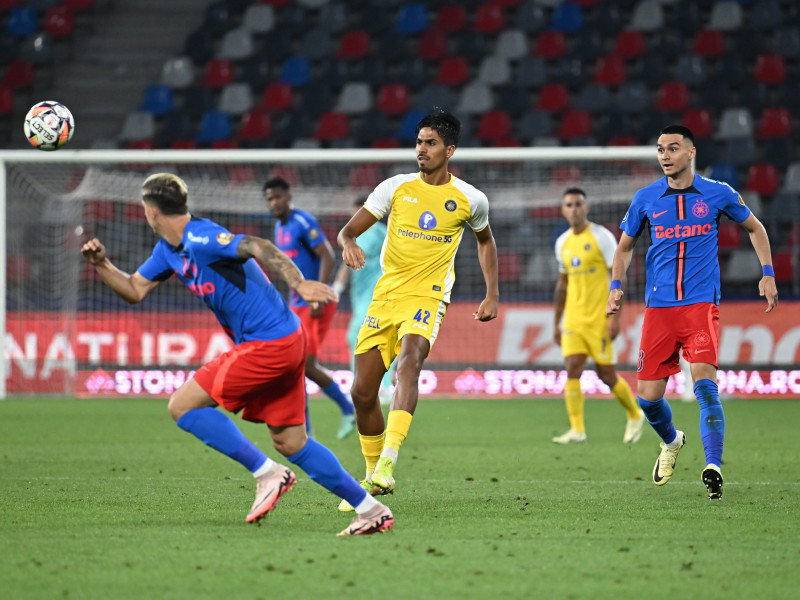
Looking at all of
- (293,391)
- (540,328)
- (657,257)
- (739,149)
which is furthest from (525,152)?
(293,391)

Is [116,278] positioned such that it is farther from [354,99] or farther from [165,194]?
[354,99]

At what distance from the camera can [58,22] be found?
2222 centimetres

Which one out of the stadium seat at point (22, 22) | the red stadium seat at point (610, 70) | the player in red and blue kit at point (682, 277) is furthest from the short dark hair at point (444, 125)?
the stadium seat at point (22, 22)

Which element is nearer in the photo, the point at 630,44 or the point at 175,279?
the point at 175,279

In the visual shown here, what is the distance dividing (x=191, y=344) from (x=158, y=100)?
7.42 meters

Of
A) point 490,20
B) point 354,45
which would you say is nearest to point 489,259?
point 354,45

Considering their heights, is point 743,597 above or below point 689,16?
below

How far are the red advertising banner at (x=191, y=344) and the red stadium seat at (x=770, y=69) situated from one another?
6.45m

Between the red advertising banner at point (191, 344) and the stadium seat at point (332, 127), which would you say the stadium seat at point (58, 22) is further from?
the red advertising banner at point (191, 344)

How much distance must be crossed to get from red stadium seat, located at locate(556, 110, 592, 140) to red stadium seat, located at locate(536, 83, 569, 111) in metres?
0.31

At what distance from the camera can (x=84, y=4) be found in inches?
891

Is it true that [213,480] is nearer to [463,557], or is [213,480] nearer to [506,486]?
[506,486]

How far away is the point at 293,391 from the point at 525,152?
30.3ft

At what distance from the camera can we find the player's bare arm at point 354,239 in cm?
622
